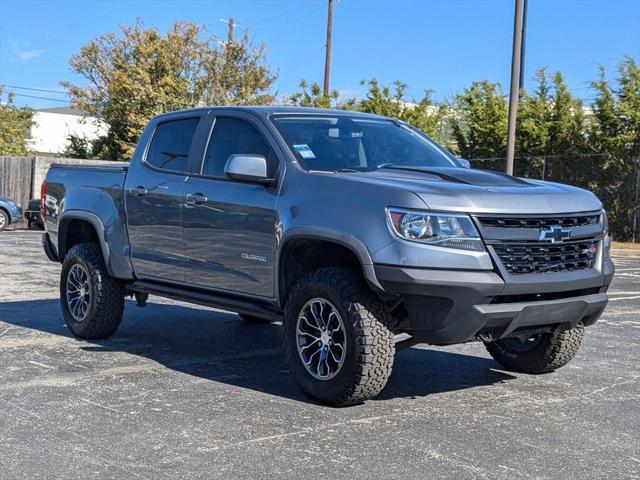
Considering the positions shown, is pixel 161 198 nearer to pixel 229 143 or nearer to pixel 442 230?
pixel 229 143

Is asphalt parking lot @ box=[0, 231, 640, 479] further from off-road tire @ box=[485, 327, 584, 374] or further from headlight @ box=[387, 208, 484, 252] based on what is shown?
headlight @ box=[387, 208, 484, 252]

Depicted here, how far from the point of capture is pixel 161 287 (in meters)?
7.20

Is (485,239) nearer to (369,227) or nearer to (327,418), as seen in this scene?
(369,227)

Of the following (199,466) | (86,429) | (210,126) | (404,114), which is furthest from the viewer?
(404,114)

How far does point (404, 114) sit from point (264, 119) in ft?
77.7

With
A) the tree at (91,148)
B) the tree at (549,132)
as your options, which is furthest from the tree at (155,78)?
the tree at (549,132)

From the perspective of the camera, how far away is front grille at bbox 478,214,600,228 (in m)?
5.33

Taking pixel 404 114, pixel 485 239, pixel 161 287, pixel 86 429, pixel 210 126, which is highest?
pixel 404 114

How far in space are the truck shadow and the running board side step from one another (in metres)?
0.47

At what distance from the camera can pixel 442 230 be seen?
526cm

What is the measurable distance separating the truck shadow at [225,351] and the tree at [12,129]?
121 ft

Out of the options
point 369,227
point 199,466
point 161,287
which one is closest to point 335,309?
point 369,227

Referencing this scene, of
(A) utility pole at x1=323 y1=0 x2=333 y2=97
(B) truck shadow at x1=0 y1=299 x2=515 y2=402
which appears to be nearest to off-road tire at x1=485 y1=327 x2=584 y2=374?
(B) truck shadow at x1=0 y1=299 x2=515 y2=402

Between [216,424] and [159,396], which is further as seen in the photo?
[159,396]
